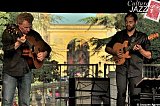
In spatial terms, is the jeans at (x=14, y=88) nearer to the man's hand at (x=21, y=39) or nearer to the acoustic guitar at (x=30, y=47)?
the acoustic guitar at (x=30, y=47)

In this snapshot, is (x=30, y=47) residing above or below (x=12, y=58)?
above

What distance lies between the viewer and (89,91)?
20.5ft

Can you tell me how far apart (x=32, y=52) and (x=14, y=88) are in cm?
50

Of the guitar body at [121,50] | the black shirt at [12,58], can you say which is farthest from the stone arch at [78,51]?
the black shirt at [12,58]

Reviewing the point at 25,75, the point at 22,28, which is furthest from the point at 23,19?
the point at 25,75

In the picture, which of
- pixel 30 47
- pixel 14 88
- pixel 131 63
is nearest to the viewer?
pixel 14 88

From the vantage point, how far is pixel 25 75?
4809 millimetres

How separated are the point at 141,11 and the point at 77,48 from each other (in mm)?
4371

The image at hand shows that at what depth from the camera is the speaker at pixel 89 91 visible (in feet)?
20.2

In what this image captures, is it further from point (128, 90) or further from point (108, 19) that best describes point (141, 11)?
point (108, 19)

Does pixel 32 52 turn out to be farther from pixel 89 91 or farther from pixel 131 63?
pixel 89 91

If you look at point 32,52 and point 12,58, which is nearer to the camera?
point 12,58

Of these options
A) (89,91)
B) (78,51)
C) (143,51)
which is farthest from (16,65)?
(78,51)

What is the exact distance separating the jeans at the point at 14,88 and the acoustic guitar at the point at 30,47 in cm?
19
